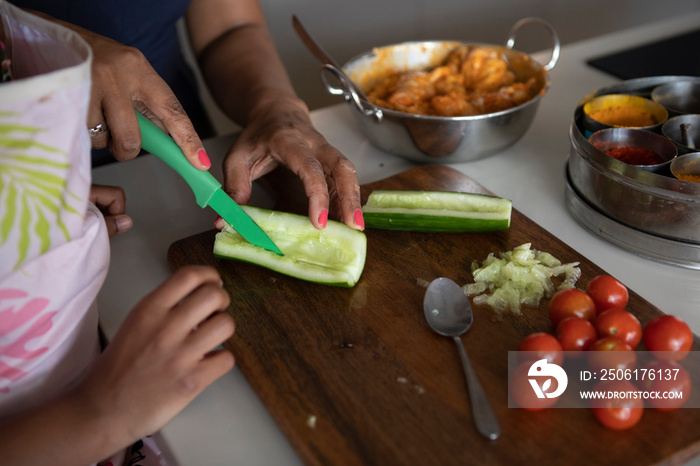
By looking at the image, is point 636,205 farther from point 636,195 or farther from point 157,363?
point 157,363

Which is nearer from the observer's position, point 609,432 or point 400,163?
point 609,432

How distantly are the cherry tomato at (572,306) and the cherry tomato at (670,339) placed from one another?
11 cm

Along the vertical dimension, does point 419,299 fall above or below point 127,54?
below

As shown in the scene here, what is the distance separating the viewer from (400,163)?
Answer: 189cm

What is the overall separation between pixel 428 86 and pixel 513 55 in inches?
12.9

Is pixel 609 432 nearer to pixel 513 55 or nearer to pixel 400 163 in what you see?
pixel 400 163

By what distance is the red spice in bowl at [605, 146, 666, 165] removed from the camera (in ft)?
4.75

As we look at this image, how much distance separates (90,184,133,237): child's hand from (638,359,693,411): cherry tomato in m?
1.23

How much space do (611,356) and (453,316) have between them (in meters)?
0.31

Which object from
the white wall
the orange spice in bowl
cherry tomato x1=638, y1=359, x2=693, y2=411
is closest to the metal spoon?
cherry tomato x1=638, y1=359, x2=693, y2=411

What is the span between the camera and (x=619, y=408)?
99 centimetres

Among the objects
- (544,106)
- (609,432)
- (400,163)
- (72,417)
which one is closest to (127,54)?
(72,417)

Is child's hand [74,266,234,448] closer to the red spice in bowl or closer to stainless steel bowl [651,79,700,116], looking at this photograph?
the red spice in bowl

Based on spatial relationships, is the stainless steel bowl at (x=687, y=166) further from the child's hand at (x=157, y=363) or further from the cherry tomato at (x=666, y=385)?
the child's hand at (x=157, y=363)
